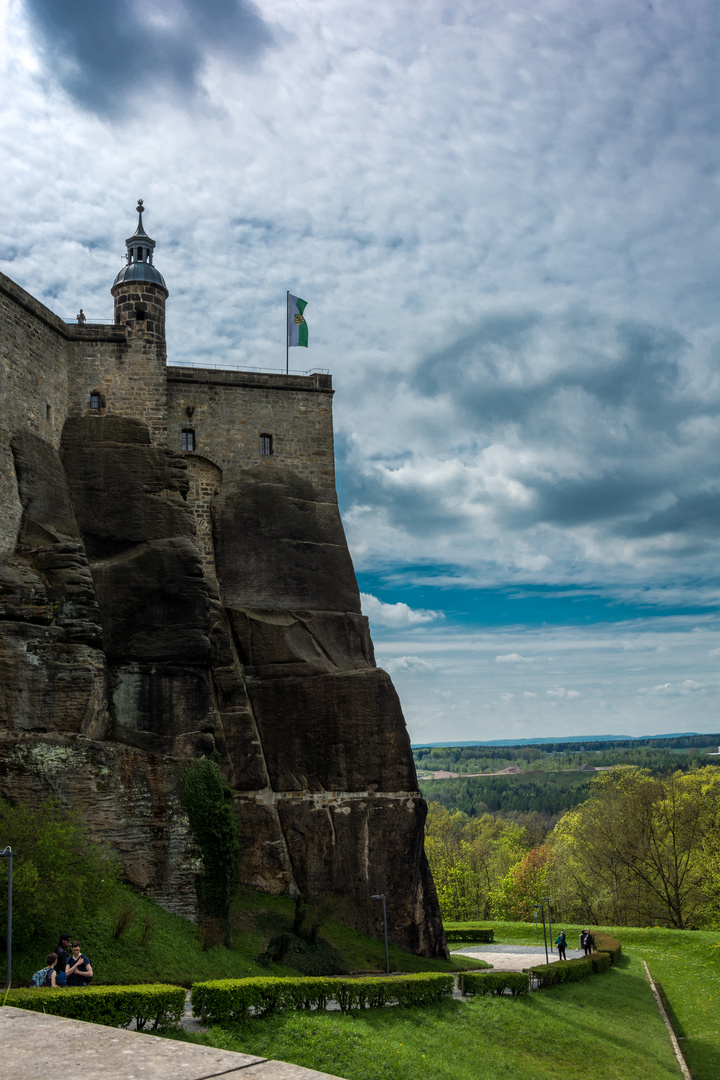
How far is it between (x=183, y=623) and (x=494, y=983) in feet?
51.9

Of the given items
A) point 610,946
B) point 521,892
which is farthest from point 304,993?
point 521,892

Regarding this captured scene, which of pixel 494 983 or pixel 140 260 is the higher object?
pixel 140 260

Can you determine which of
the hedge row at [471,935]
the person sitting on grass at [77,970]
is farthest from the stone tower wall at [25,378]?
the hedge row at [471,935]

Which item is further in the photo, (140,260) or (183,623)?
(140,260)

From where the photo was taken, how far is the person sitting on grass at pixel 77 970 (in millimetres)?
17138

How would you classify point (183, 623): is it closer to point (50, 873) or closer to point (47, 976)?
point (50, 873)

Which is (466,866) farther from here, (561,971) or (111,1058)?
(111,1058)

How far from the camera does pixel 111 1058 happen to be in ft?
28.9

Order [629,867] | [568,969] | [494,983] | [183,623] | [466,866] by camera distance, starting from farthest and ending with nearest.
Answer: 1. [466,866]
2. [629,867]
3. [568,969]
4. [183,623]
5. [494,983]

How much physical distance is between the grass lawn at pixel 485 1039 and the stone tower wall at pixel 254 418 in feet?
74.2

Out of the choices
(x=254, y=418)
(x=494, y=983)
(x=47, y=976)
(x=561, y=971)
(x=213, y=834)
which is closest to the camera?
(x=47, y=976)

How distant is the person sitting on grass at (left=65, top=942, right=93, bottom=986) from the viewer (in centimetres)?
1714

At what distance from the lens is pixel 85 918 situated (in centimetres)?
2177

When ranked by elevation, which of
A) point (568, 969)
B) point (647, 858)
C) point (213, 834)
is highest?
point (213, 834)
